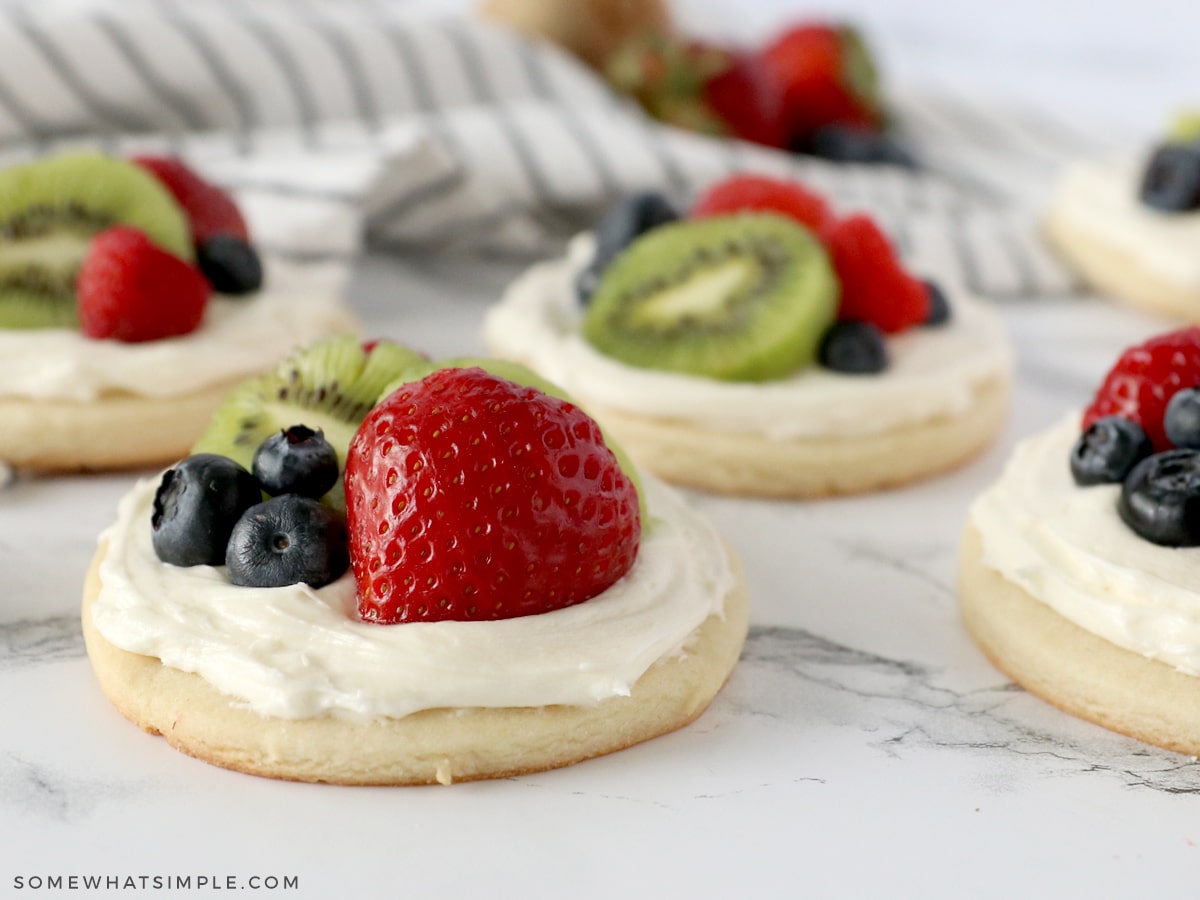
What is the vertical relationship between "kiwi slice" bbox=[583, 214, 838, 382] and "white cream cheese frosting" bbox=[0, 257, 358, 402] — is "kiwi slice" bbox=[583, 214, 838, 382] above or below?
above

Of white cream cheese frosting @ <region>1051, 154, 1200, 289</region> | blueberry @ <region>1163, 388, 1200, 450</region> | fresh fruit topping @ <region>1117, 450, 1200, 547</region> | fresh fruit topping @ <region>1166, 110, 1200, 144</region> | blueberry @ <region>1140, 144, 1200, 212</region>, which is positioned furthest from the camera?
fresh fruit topping @ <region>1166, 110, 1200, 144</region>

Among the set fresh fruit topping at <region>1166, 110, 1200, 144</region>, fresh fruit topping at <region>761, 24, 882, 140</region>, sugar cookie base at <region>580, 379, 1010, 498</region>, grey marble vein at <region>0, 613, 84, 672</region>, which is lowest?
grey marble vein at <region>0, 613, 84, 672</region>

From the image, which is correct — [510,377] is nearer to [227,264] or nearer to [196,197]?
[227,264]

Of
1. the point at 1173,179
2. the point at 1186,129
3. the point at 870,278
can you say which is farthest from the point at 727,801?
the point at 1186,129

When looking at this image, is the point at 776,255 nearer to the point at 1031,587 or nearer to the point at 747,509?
the point at 747,509

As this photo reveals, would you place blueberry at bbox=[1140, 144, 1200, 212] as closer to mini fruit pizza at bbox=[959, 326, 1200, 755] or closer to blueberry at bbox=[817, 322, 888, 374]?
blueberry at bbox=[817, 322, 888, 374]

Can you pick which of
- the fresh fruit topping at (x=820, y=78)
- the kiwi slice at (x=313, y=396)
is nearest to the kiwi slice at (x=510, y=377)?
the kiwi slice at (x=313, y=396)

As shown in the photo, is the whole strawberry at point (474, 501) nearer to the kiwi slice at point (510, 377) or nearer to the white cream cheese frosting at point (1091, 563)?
the kiwi slice at point (510, 377)

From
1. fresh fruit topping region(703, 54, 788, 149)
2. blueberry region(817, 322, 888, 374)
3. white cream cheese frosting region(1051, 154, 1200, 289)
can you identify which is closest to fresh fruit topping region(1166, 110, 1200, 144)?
white cream cheese frosting region(1051, 154, 1200, 289)
